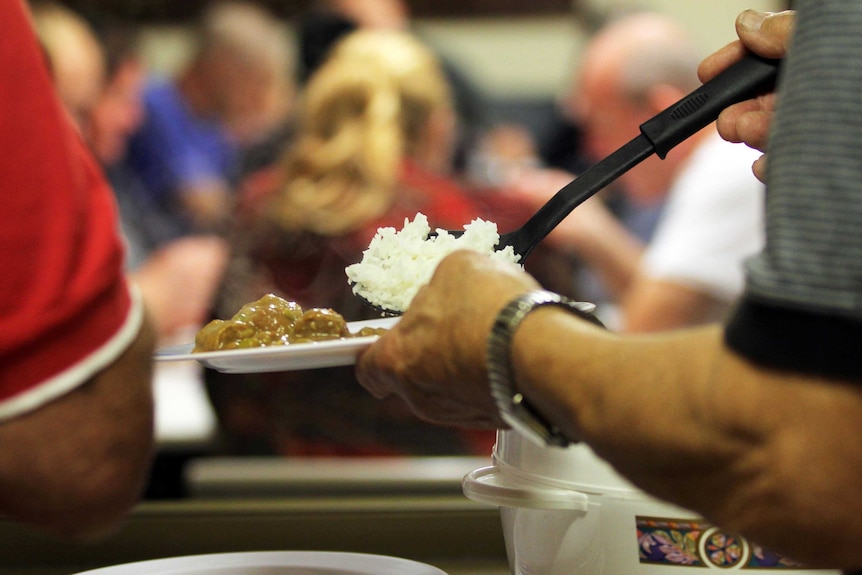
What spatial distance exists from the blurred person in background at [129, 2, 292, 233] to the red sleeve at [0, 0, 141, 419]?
130 inches

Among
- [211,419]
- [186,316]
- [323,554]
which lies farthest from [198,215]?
[323,554]

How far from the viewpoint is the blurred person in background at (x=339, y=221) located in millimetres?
2285

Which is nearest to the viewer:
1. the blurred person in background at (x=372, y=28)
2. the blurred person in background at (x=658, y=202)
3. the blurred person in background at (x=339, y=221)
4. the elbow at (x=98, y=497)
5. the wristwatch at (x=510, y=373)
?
the wristwatch at (x=510, y=373)

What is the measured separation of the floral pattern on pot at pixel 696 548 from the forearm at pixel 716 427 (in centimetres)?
18

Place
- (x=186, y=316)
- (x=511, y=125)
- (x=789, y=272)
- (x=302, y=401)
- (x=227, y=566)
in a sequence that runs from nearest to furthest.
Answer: (x=789, y=272)
(x=227, y=566)
(x=302, y=401)
(x=186, y=316)
(x=511, y=125)

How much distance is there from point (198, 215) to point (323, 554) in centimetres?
340

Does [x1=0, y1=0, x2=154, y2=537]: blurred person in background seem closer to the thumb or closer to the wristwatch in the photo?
the wristwatch

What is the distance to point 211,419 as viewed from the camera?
2.73m

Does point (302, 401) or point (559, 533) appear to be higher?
point (559, 533)

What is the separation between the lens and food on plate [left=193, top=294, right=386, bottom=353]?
97 cm

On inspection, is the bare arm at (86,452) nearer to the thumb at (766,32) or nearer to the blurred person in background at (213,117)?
the thumb at (766,32)

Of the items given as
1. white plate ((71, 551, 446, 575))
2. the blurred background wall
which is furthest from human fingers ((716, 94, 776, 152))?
the blurred background wall

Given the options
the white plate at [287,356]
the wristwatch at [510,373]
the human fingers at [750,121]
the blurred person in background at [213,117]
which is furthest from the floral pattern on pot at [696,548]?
the blurred person in background at [213,117]

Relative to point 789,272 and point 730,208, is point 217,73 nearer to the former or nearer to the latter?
point 730,208
